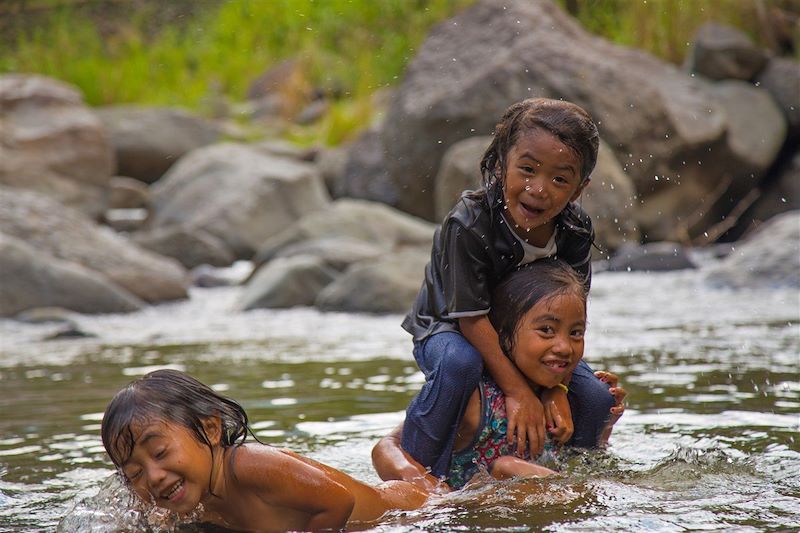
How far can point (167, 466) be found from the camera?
332cm

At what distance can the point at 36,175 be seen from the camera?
1408cm

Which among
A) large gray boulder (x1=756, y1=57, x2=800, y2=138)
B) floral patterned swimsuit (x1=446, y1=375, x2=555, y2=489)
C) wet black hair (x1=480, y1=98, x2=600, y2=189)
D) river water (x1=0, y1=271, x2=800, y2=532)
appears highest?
large gray boulder (x1=756, y1=57, x2=800, y2=138)

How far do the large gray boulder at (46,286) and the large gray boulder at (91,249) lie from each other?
1.61 feet

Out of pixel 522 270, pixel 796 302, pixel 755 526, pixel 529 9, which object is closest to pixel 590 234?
pixel 522 270

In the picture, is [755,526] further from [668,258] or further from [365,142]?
[365,142]

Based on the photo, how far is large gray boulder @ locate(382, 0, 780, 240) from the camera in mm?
12703

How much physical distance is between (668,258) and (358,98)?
31.9ft

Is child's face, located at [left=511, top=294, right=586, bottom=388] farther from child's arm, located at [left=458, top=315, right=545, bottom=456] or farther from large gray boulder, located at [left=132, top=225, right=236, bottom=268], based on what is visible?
large gray boulder, located at [left=132, top=225, right=236, bottom=268]

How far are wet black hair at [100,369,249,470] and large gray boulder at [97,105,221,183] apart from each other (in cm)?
1377

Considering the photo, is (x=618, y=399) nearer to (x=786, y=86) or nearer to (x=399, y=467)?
(x=399, y=467)

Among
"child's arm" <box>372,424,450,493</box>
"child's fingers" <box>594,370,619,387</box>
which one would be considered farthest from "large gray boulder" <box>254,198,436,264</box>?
"child's arm" <box>372,424,450,493</box>

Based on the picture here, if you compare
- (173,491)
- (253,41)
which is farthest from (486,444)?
(253,41)

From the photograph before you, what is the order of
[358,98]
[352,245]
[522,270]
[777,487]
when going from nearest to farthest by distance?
[777,487]
[522,270]
[352,245]
[358,98]

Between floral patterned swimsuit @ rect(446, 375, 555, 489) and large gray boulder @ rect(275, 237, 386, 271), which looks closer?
floral patterned swimsuit @ rect(446, 375, 555, 489)
